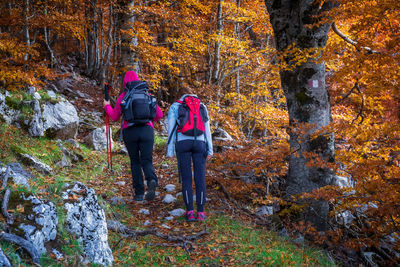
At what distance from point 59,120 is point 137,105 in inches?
169

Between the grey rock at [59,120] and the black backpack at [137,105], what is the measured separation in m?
3.80

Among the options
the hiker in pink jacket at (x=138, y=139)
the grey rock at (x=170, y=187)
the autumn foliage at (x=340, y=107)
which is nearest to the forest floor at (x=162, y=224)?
the grey rock at (x=170, y=187)

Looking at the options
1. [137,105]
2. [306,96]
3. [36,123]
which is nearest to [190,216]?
[137,105]

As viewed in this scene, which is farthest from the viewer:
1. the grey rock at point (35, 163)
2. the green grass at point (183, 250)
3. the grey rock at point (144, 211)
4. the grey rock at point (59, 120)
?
the grey rock at point (59, 120)

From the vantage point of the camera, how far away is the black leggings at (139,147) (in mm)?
5230

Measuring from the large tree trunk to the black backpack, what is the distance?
2.66 metres

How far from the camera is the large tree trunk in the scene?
209 inches

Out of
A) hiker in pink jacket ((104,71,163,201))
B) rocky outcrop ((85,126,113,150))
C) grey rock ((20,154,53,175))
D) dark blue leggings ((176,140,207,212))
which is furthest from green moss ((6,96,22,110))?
dark blue leggings ((176,140,207,212))

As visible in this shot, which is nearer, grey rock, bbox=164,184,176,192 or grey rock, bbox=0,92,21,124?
grey rock, bbox=164,184,176,192

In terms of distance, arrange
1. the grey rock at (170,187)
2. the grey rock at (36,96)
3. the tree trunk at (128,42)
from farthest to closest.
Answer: the tree trunk at (128,42) → the grey rock at (36,96) → the grey rock at (170,187)

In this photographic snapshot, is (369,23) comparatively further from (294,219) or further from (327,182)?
(294,219)

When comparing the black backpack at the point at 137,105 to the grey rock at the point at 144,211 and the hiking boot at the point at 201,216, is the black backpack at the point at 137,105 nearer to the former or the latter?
the grey rock at the point at 144,211

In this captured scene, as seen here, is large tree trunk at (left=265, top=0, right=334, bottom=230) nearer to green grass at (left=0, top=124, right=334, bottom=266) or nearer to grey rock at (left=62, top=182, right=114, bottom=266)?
green grass at (left=0, top=124, right=334, bottom=266)

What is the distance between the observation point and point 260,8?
1460cm
